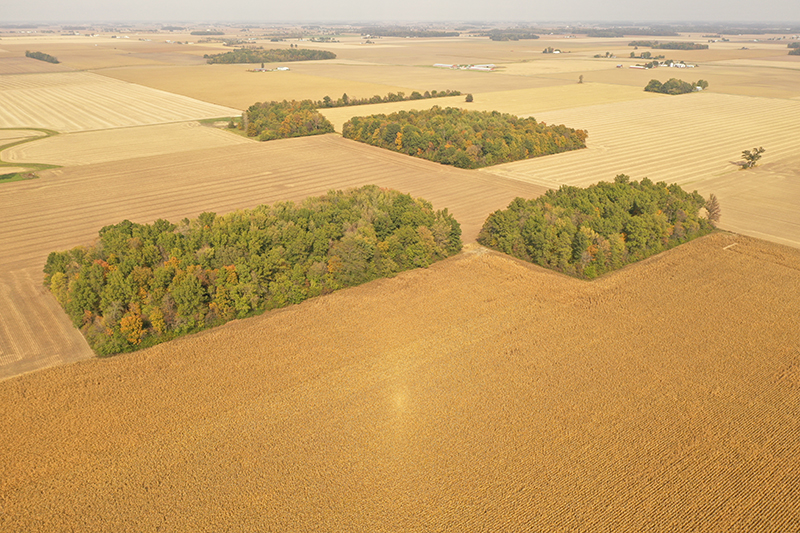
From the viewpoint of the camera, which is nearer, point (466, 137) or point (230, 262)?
point (230, 262)

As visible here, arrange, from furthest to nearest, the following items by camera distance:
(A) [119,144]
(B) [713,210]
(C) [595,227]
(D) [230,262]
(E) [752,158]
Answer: (A) [119,144] < (E) [752,158] < (B) [713,210] < (C) [595,227] < (D) [230,262]

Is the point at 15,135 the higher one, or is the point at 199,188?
the point at 15,135

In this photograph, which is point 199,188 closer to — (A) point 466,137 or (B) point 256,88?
(A) point 466,137

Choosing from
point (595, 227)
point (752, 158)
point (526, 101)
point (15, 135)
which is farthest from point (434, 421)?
point (526, 101)

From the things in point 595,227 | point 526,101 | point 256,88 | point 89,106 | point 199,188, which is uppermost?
point 256,88

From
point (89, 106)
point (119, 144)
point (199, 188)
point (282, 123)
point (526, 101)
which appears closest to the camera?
point (199, 188)

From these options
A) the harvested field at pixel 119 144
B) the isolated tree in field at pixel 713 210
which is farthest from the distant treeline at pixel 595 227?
the harvested field at pixel 119 144

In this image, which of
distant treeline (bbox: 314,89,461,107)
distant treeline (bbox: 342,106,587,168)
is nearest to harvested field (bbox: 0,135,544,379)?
distant treeline (bbox: 342,106,587,168)

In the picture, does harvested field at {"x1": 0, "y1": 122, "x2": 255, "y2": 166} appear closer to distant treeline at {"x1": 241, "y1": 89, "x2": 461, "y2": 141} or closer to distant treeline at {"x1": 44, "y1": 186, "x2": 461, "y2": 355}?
distant treeline at {"x1": 241, "y1": 89, "x2": 461, "y2": 141}
